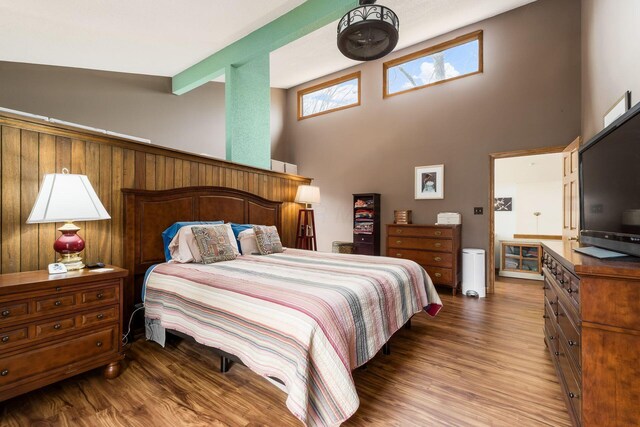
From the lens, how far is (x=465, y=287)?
13.1 ft

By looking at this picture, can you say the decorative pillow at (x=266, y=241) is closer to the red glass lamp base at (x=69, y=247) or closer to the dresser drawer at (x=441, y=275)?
the red glass lamp base at (x=69, y=247)

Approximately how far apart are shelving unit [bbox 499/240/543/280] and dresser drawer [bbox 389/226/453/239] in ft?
6.12

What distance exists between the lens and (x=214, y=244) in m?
2.59

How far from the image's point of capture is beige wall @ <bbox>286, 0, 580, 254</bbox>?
3646 millimetres

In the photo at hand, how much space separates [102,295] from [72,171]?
1.08m

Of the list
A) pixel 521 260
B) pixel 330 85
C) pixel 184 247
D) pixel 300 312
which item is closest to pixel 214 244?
pixel 184 247

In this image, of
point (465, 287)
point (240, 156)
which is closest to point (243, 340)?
point (240, 156)

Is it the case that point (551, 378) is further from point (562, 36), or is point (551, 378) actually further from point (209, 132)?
point (209, 132)

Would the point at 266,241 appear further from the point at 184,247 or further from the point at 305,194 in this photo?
the point at 305,194

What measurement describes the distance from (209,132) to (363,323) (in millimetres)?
4229

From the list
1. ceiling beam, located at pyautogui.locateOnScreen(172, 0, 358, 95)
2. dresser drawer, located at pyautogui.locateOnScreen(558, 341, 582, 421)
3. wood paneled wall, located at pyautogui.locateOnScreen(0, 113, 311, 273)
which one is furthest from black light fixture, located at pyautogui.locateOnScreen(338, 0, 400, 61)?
dresser drawer, located at pyautogui.locateOnScreen(558, 341, 582, 421)

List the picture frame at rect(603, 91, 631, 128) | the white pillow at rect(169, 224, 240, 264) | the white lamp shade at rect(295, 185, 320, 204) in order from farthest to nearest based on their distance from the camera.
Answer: the white lamp shade at rect(295, 185, 320, 204)
the white pillow at rect(169, 224, 240, 264)
the picture frame at rect(603, 91, 631, 128)

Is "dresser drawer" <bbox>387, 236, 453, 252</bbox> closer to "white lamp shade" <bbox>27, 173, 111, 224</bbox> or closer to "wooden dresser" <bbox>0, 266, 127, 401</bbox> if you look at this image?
"wooden dresser" <bbox>0, 266, 127, 401</bbox>

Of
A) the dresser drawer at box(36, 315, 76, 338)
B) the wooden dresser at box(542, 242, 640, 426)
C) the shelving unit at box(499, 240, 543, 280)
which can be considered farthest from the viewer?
the shelving unit at box(499, 240, 543, 280)
